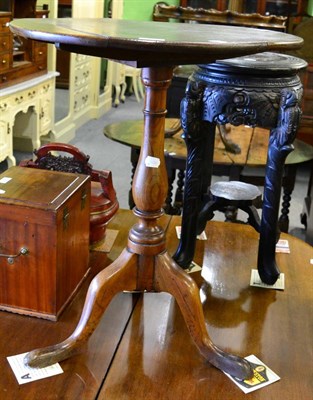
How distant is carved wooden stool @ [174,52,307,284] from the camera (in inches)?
47.7

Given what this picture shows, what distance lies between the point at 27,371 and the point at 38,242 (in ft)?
0.77

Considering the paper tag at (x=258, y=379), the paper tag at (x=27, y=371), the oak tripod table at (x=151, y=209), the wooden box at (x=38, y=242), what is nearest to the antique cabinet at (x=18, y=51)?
the wooden box at (x=38, y=242)

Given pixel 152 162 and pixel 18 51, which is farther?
pixel 18 51

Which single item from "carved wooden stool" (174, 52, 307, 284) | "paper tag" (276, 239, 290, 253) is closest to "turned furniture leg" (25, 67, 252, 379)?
"carved wooden stool" (174, 52, 307, 284)

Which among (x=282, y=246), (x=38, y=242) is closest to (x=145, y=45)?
(x=38, y=242)

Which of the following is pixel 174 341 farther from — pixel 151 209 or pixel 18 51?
pixel 18 51

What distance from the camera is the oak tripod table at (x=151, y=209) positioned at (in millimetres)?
897

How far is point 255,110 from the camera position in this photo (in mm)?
1224

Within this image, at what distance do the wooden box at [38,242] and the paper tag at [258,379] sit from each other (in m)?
0.38

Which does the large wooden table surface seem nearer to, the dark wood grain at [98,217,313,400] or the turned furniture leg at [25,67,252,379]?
the dark wood grain at [98,217,313,400]

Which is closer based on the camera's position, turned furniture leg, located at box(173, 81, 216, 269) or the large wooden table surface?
turned furniture leg, located at box(173, 81, 216, 269)

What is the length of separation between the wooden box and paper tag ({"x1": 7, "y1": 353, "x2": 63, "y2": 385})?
128 millimetres

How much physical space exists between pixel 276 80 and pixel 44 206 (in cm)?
56

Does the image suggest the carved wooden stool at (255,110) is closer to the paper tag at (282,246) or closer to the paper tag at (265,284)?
the paper tag at (265,284)
